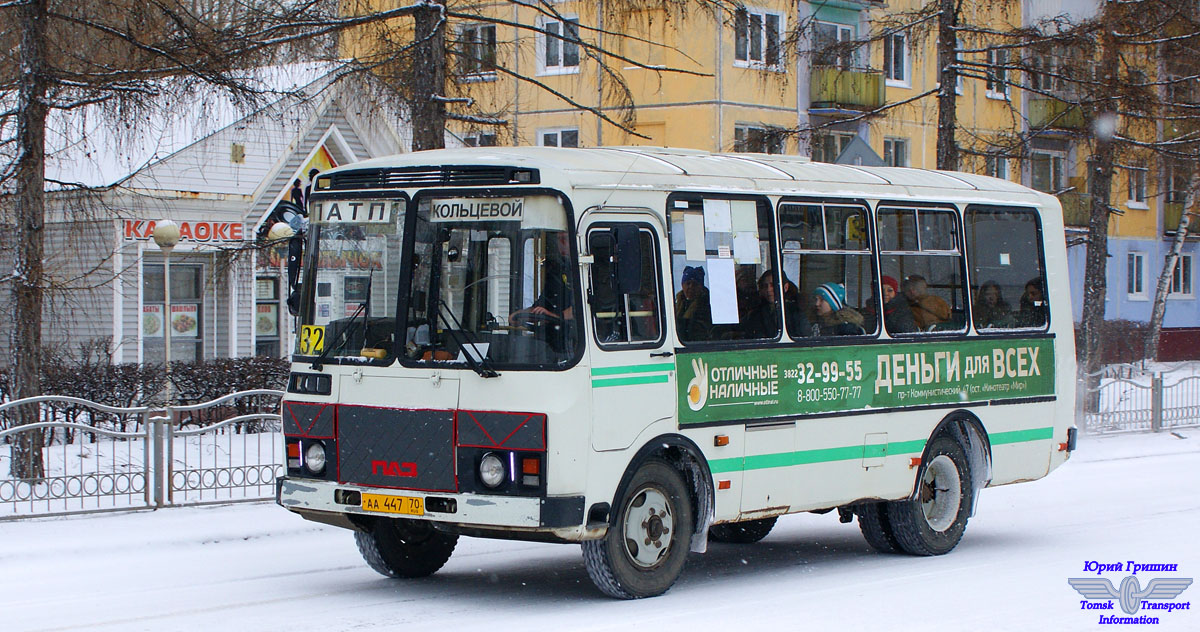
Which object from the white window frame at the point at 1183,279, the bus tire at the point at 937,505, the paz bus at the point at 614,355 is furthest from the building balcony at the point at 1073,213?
the paz bus at the point at 614,355

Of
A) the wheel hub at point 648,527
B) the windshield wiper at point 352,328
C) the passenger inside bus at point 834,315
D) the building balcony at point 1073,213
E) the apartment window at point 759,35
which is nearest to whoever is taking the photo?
the wheel hub at point 648,527

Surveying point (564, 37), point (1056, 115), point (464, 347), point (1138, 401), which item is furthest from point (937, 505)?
point (1138, 401)

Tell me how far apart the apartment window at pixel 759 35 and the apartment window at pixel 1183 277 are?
3650 centimetres

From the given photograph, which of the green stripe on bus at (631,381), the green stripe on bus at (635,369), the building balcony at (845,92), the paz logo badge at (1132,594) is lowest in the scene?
the paz logo badge at (1132,594)

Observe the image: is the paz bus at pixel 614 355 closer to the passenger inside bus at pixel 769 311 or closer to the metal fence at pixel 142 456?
the passenger inside bus at pixel 769 311

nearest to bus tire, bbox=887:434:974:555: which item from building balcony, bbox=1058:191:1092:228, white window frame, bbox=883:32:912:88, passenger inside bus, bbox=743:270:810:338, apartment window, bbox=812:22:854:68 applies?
passenger inside bus, bbox=743:270:810:338

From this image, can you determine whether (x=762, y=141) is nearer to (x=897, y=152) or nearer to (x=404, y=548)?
(x=404, y=548)

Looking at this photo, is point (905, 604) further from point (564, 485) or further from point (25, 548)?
point (25, 548)

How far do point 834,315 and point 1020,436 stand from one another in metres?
2.64

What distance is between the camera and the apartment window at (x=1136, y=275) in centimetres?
5075

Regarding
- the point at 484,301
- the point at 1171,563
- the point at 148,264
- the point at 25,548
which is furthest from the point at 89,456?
the point at 148,264

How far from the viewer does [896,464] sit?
11672mm

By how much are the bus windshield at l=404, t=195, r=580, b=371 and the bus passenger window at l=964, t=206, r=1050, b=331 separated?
4675 millimetres

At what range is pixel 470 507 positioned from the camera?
→ 9.15 m
